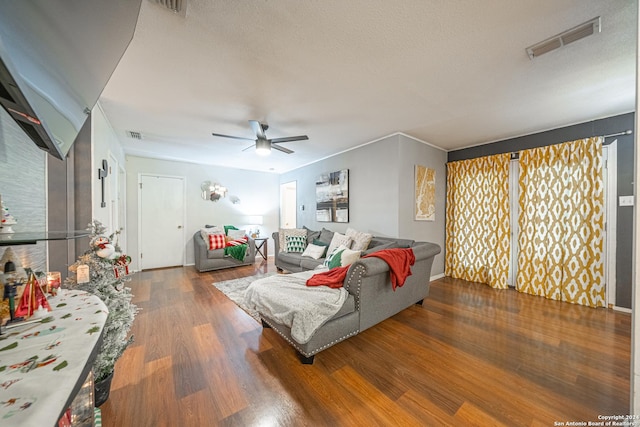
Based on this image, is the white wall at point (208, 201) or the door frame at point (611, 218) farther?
the white wall at point (208, 201)

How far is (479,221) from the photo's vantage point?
3.94 metres

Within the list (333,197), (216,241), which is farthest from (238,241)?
(333,197)

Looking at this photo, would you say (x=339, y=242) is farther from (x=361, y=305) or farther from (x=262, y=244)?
(x=262, y=244)

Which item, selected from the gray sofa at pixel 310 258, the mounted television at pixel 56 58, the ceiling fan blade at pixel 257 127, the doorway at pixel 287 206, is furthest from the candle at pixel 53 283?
the doorway at pixel 287 206

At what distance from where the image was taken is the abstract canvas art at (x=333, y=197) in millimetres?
4289

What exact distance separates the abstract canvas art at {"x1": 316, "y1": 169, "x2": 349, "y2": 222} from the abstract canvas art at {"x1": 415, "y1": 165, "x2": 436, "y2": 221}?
4.04ft

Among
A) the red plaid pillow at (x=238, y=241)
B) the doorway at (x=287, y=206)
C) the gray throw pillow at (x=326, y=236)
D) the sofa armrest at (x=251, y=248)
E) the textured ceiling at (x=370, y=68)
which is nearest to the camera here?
the textured ceiling at (x=370, y=68)

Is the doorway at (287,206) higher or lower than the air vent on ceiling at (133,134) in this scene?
lower

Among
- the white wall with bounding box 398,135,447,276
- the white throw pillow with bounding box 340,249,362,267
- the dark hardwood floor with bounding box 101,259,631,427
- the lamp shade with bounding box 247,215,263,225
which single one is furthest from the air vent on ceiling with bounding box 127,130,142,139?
the white wall with bounding box 398,135,447,276

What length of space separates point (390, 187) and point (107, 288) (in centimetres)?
339

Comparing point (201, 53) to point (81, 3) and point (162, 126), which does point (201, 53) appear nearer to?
point (81, 3)

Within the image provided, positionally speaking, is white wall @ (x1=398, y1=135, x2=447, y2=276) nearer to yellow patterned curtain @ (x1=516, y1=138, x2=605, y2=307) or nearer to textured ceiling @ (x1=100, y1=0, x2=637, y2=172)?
textured ceiling @ (x1=100, y1=0, x2=637, y2=172)

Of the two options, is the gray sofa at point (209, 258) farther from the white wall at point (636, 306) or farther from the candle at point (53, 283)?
the white wall at point (636, 306)

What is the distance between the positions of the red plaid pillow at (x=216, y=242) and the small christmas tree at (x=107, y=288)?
10.9 ft
